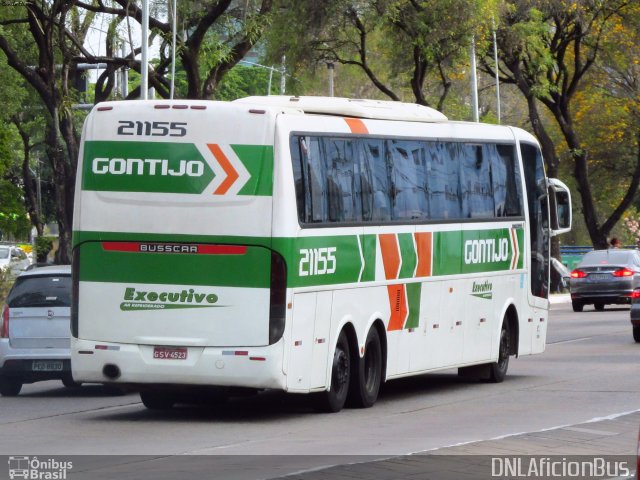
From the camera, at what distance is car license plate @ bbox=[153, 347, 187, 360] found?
1438 cm

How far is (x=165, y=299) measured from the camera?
14492mm

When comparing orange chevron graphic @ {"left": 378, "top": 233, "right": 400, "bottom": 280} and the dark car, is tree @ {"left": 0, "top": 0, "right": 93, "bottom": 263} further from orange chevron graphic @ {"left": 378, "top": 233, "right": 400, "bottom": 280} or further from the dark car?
orange chevron graphic @ {"left": 378, "top": 233, "right": 400, "bottom": 280}

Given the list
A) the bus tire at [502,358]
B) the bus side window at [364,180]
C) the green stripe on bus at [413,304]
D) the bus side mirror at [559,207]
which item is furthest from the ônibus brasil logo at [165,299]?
the bus side mirror at [559,207]

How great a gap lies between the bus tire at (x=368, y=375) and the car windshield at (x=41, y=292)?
13.6ft

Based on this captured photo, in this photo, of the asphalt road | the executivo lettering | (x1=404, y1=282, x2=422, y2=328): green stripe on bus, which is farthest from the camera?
the executivo lettering

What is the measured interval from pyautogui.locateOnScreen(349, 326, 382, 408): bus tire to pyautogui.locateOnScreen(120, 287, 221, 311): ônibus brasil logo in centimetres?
211

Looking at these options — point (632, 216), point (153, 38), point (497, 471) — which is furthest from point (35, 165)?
point (497, 471)

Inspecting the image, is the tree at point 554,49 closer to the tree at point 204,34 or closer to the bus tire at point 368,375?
the tree at point 204,34

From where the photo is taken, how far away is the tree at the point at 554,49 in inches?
1761

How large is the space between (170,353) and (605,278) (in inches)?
999

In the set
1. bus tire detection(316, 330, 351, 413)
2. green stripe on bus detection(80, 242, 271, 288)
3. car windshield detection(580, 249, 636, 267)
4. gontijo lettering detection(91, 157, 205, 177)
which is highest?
gontijo lettering detection(91, 157, 205, 177)

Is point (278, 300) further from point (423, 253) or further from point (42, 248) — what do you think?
point (42, 248)

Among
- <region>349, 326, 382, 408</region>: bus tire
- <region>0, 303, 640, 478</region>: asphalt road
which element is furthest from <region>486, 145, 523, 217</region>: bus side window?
<region>349, 326, 382, 408</region>: bus tire

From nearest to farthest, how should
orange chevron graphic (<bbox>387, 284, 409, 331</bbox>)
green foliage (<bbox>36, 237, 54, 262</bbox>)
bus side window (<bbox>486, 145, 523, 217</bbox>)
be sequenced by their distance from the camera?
orange chevron graphic (<bbox>387, 284, 409, 331</bbox>) < bus side window (<bbox>486, 145, 523, 217</bbox>) < green foliage (<bbox>36, 237, 54, 262</bbox>)
